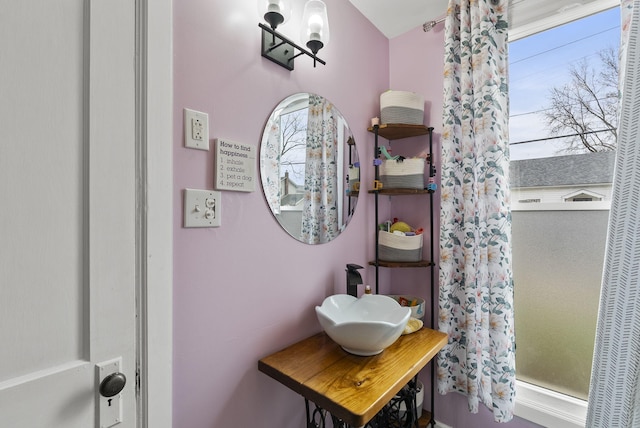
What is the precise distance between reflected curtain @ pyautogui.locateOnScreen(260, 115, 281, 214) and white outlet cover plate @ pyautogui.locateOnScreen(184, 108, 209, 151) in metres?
0.23

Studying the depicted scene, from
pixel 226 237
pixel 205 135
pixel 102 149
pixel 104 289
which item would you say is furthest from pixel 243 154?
pixel 104 289

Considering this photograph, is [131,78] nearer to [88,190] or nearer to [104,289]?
[88,190]

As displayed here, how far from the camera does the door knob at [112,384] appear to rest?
2.32 ft

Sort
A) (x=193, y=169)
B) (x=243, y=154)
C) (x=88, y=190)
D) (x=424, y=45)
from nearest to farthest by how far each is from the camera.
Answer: (x=88, y=190), (x=193, y=169), (x=243, y=154), (x=424, y=45)

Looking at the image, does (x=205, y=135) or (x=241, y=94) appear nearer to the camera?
(x=205, y=135)

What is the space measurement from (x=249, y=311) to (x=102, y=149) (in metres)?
0.70

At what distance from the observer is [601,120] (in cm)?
128

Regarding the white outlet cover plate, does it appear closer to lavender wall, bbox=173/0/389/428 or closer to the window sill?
lavender wall, bbox=173/0/389/428

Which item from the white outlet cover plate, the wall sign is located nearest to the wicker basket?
the wall sign

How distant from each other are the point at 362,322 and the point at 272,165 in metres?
0.70

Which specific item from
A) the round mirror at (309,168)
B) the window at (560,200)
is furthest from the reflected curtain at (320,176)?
the window at (560,200)

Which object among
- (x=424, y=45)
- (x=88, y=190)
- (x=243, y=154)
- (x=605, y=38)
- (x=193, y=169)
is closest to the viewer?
(x=88, y=190)

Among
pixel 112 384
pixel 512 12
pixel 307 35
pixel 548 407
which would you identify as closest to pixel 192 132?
pixel 307 35

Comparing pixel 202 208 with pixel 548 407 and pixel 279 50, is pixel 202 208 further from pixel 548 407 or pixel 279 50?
pixel 548 407
